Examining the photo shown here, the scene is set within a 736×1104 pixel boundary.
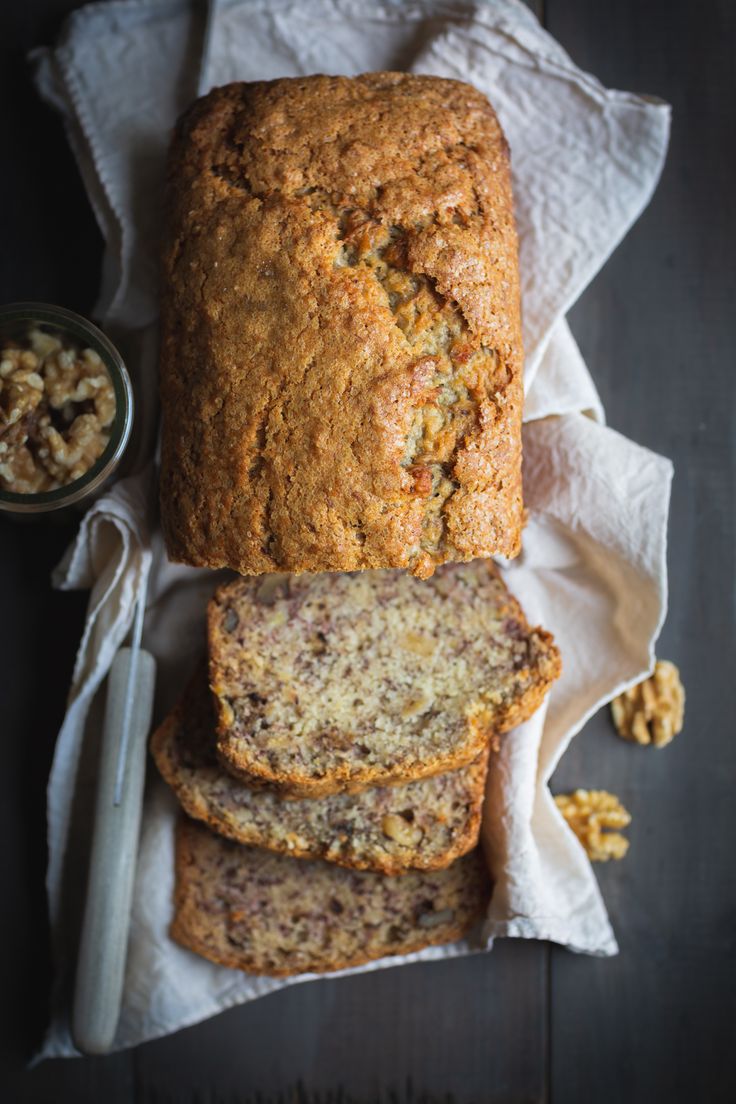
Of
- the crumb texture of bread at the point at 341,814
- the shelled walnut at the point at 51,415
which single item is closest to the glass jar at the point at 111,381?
the shelled walnut at the point at 51,415

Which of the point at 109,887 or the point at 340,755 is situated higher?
the point at 340,755

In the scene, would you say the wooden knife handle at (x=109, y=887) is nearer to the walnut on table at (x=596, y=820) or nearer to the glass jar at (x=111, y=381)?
the glass jar at (x=111, y=381)

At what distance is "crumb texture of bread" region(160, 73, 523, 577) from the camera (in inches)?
61.9

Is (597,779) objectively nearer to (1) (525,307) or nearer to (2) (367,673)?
(2) (367,673)

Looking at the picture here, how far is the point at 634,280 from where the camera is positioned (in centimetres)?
227

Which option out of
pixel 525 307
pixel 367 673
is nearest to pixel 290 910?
pixel 367 673

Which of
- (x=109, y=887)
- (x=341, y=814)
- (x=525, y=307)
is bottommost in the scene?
(x=109, y=887)

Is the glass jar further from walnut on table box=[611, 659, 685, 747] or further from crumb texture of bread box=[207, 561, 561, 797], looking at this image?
walnut on table box=[611, 659, 685, 747]

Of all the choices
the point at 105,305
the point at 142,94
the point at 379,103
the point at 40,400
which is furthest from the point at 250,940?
the point at 142,94

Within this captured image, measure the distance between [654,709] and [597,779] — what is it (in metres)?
0.23

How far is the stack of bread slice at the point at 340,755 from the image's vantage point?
6.19 ft

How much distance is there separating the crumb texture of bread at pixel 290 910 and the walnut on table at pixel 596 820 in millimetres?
352

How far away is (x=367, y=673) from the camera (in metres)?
1.95

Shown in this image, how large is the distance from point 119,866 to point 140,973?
1.09 ft
